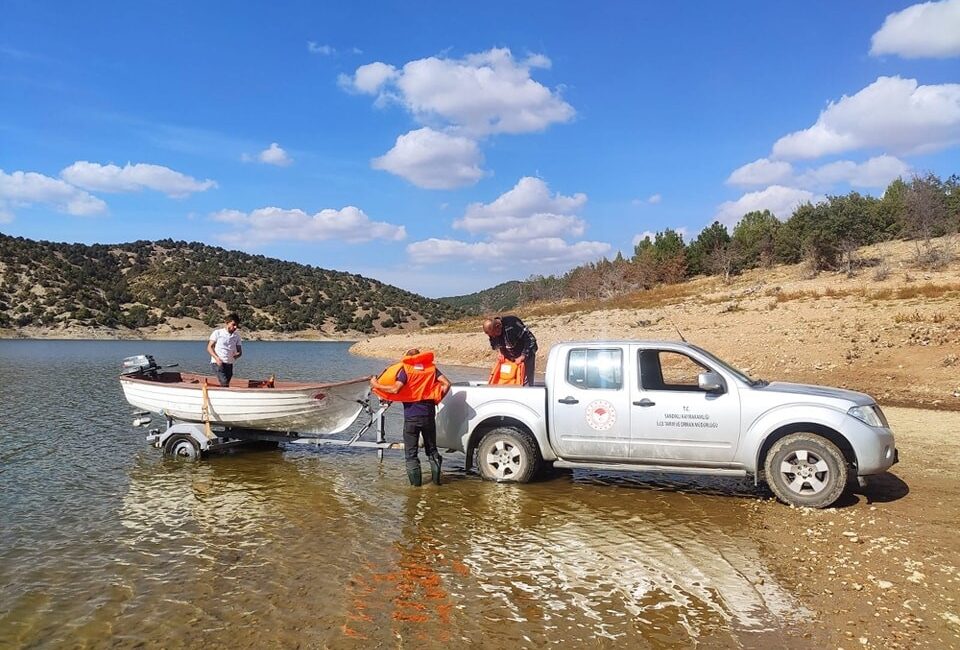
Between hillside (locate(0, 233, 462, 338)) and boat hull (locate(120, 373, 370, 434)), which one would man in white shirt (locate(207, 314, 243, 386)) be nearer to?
boat hull (locate(120, 373, 370, 434))

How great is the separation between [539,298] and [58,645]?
9313 centimetres

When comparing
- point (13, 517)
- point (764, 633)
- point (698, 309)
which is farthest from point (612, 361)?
point (698, 309)

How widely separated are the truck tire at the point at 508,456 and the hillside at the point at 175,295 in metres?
80.2

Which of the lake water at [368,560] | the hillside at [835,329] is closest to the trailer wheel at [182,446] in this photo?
the lake water at [368,560]

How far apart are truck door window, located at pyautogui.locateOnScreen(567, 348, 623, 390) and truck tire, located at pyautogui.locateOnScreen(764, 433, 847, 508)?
6.61ft

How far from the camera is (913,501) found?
25.0ft

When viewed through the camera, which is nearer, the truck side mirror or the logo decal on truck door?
the truck side mirror

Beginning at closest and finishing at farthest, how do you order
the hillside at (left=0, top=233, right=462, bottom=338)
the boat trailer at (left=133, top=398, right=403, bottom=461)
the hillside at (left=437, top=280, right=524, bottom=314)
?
1. the boat trailer at (left=133, top=398, right=403, bottom=461)
2. the hillside at (left=0, top=233, right=462, bottom=338)
3. the hillside at (left=437, top=280, right=524, bottom=314)

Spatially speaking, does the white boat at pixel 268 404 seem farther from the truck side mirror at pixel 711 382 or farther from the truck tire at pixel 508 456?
the truck side mirror at pixel 711 382

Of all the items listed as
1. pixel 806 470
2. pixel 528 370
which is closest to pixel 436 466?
pixel 528 370

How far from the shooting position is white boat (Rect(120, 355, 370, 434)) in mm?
9969

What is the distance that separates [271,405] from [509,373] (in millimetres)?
3730

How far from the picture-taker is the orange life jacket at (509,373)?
9633 millimetres

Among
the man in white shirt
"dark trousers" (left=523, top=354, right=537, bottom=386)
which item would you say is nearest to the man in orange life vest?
"dark trousers" (left=523, top=354, right=537, bottom=386)
